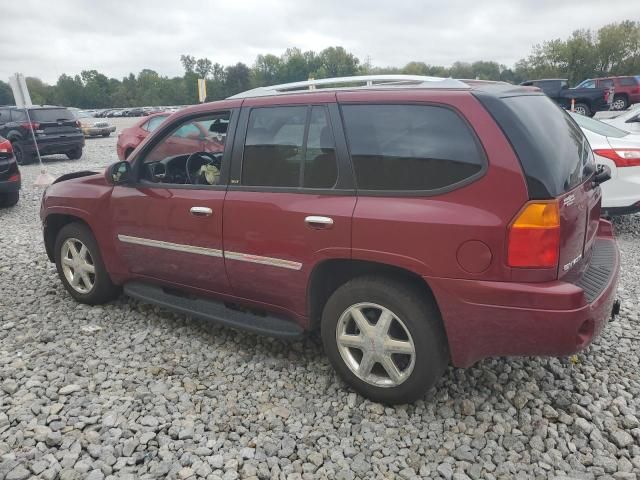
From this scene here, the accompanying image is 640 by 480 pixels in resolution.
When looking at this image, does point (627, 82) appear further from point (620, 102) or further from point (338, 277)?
point (338, 277)

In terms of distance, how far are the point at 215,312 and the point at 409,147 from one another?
1.77m

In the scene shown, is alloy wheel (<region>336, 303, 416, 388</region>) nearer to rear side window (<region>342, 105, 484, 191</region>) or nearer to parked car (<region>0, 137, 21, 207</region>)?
rear side window (<region>342, 105, 484, 191</region>)

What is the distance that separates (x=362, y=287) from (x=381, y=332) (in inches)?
10.7

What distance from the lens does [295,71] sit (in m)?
108

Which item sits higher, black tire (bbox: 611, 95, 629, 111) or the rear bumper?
the rear bumper

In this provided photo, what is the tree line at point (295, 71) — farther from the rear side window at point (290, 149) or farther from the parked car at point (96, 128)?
the rear side window at point (290, 149)

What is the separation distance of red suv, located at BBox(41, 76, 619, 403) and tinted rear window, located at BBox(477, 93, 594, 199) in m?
0.01

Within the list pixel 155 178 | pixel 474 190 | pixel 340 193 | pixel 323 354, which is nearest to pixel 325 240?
pixel 340 193

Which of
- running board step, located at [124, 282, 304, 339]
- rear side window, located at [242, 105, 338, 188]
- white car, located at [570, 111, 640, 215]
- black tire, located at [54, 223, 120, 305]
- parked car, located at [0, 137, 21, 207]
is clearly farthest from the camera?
parked car, located at [0, 137, 21, 207]

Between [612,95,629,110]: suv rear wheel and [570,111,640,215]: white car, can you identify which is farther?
[612,95,629,110]: suv rear wheel

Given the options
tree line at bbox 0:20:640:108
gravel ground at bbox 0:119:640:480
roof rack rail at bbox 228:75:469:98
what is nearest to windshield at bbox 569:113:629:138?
gravel ground at bbox 0:119:640:480

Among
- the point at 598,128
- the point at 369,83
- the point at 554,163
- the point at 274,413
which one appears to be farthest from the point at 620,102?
the point at 274,413

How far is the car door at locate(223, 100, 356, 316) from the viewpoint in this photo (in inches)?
113

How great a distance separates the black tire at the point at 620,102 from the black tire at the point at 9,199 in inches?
1090
